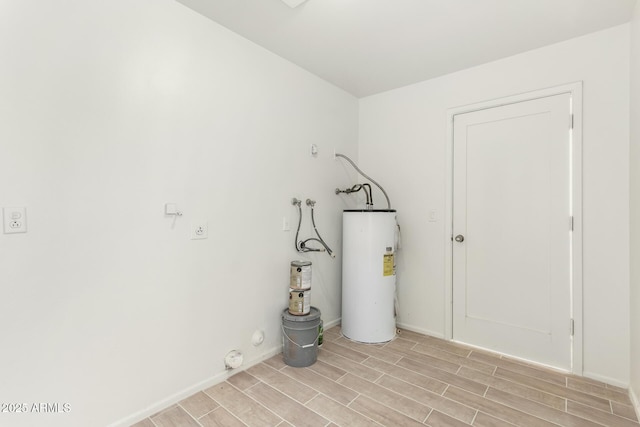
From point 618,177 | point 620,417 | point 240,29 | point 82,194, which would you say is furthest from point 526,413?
point 240,29

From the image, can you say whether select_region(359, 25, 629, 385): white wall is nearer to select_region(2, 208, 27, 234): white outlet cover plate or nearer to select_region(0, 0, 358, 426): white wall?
select_region(0, 0, 358, 426): white wall

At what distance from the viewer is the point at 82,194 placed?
153 centimetres

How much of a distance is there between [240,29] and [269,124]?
2.24ft

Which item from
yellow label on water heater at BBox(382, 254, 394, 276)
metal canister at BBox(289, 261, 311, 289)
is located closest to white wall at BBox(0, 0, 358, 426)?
metal canister at BBox(289, 261, 311, 289)

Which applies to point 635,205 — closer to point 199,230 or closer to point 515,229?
point 515,229

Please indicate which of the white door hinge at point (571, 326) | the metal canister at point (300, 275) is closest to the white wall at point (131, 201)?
the metal canister at point (300, 275)

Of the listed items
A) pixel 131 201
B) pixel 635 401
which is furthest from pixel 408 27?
pixel 635 401

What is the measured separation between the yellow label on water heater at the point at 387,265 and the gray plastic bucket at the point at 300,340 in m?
0.79

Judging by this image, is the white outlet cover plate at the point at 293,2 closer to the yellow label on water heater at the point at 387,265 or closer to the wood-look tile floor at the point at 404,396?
the yellow label on water heater at the point at 387,265

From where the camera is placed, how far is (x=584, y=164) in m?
2.20

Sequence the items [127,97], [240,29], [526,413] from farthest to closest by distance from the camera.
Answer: [240,29] < [526,413] < [127,97]

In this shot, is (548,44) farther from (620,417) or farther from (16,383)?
(16,383)

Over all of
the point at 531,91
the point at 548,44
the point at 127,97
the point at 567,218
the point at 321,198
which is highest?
the point at 548,44

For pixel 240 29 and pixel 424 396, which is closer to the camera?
pixel 424 396
